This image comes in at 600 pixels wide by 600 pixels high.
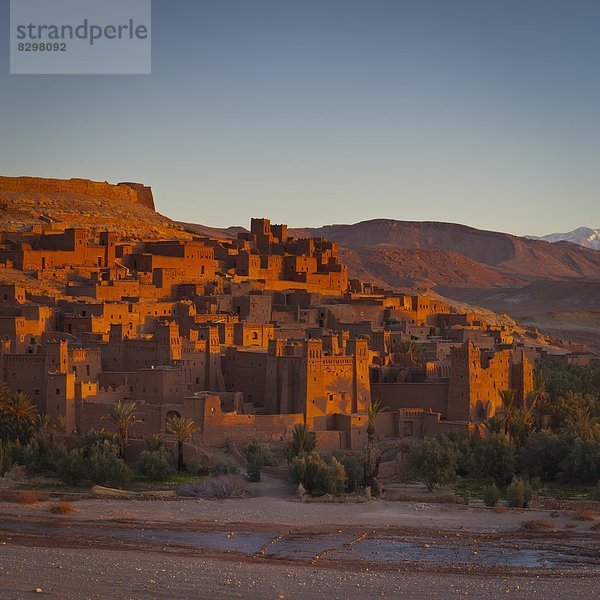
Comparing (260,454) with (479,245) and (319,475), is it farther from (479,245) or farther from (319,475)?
(479,245)

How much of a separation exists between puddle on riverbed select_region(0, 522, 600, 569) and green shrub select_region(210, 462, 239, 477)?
496cm

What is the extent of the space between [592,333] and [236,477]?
5999cm

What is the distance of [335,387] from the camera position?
3466cm

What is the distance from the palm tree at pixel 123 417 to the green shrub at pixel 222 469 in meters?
2.49

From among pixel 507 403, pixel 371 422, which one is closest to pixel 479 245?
pixel 507 403

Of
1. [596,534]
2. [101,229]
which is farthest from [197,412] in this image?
[101,229]

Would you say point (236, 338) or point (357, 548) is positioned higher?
point (236, 338)

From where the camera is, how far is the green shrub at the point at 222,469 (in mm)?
31625

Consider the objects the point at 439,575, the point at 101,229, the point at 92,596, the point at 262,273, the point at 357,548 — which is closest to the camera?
the point at 92,596

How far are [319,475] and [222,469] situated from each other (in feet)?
8.90

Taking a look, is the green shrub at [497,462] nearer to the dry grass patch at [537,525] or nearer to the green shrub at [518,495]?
the green shrub at [518,495]

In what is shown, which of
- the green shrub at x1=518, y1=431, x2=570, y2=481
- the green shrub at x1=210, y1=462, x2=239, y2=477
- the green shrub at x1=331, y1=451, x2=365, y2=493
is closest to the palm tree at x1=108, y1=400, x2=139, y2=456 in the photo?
the green shrub at x1=210, y1=462, x2=239, y2=477

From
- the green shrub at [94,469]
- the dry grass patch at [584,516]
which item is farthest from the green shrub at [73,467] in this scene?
the dry grass patch at [584,516]

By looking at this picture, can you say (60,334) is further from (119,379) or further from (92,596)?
(92,596)
